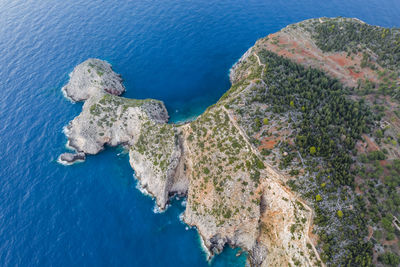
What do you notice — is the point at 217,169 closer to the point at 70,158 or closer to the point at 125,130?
the point at 125,130

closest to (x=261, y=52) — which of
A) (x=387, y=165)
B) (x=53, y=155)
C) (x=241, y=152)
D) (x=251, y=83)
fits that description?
(x=251, y=83)

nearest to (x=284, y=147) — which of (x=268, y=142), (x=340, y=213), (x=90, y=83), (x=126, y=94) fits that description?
(x=268, y=142)

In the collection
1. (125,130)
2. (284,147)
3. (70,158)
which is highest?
(284,147)

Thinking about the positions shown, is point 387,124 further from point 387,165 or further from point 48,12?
point 48,12

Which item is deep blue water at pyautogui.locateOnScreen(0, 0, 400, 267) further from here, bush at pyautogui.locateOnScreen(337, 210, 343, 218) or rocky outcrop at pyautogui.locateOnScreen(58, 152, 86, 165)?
bush at pyautogui.locateOnScreen(337, 210, 343, 218)

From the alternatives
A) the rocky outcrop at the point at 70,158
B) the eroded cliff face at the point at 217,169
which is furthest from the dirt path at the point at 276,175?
the rocky outcrop at the point at 70,158

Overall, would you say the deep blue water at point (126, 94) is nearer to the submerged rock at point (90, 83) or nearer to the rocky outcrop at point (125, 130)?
the rocky outcrop at point (125, 130)

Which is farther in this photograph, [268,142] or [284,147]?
[268,142]
